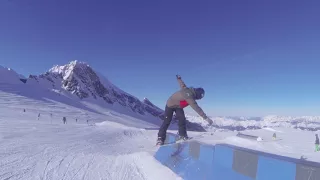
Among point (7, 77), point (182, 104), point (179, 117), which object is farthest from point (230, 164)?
point (7, 77)

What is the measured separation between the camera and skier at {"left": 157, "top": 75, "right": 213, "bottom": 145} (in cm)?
671

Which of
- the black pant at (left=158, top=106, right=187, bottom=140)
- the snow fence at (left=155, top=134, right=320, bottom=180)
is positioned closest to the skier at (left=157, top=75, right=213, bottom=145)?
the black pant at (left=158, top=106, right=187, bottom=140)

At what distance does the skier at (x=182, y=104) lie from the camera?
22.0 ft

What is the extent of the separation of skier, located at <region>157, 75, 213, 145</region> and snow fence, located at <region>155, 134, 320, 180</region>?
1.08 m

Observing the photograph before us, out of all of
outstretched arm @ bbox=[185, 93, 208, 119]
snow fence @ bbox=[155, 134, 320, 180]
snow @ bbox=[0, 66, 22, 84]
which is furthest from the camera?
snow @ bbox=[0, 66, 22, 84]

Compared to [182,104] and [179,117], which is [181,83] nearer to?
[182,104]

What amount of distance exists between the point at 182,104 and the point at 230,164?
3.44 meters

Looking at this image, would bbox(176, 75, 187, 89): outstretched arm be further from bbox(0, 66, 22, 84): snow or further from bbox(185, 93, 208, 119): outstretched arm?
bbox(0, 66, 22, 84): snow

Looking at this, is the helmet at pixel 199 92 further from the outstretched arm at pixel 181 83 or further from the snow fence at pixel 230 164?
the snow fence at pixel 230 164

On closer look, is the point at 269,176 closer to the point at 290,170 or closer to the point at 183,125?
the point at 290,170

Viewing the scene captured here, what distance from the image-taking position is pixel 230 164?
385 cm

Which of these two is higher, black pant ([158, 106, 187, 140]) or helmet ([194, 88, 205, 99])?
helmet ([194, 88, 205, 99])

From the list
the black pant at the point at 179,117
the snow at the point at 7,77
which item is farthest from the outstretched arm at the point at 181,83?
the snow at the point at 7,77

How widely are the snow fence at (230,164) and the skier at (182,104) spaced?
1.08m
